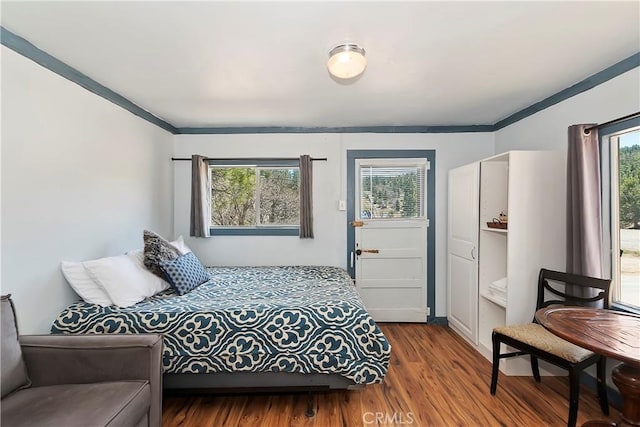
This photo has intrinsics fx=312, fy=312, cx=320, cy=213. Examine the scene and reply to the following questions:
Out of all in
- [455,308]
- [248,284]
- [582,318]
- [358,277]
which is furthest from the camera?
[358,277]

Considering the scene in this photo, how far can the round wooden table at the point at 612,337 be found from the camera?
4.62 feet

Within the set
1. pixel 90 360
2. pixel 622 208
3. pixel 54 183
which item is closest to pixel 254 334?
pixel 90 360

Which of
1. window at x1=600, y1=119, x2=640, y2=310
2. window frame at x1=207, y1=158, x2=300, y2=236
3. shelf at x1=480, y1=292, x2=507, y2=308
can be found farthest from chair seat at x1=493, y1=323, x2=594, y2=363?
window frame at x1=207, y1=158, x2=300, y2=236

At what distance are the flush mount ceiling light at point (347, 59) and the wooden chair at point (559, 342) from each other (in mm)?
2125

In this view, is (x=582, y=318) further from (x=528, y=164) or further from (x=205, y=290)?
(x=205, y=290)

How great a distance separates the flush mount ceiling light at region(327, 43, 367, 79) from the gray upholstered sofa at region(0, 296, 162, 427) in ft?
6.09

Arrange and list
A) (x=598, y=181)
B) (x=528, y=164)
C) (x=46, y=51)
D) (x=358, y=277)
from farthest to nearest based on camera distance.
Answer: (x=358, y=277), (x=528, y=164), (x=598, y=181), (x=46, y=51)

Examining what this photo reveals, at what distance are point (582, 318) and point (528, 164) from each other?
1261 millimetres

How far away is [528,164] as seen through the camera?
253 cm

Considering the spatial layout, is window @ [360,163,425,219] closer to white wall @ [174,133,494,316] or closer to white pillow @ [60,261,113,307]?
white wall @ [174,133,494,316]

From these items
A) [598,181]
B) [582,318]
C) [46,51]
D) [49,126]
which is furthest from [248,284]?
[598,181]

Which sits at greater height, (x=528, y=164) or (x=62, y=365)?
(x=528, y=164)

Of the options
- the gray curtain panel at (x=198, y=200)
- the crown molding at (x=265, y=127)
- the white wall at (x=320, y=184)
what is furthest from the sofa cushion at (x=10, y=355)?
the white wall at (x=320, y=184)

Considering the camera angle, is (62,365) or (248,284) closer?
(62,365)
